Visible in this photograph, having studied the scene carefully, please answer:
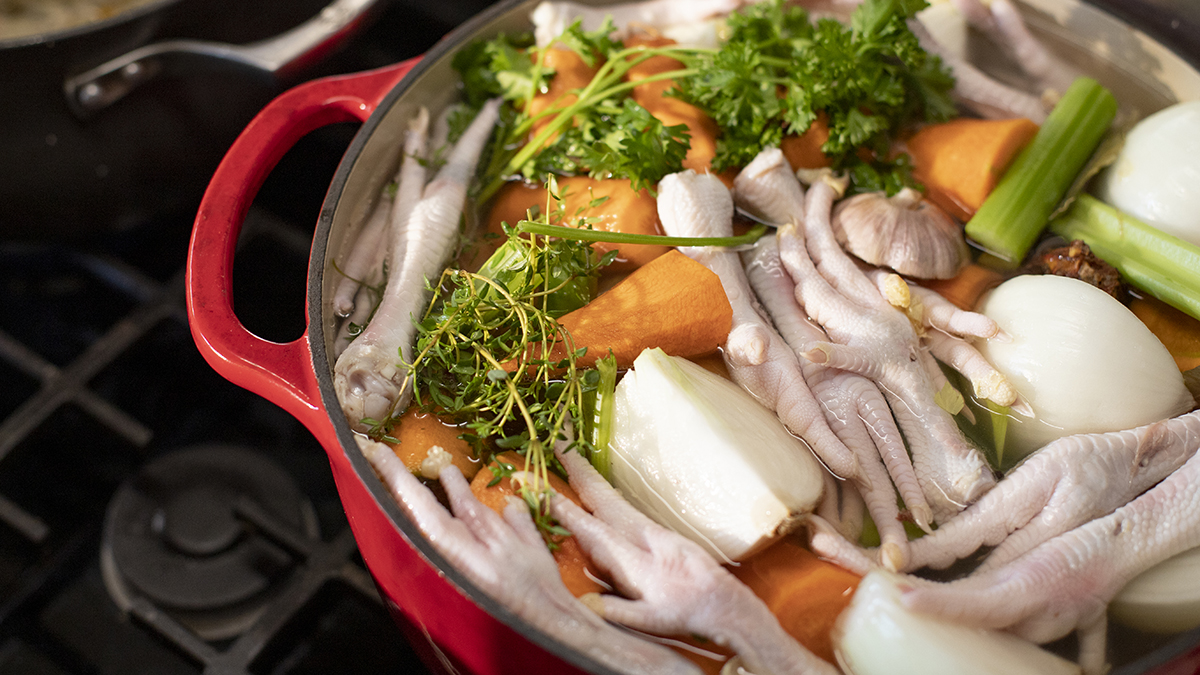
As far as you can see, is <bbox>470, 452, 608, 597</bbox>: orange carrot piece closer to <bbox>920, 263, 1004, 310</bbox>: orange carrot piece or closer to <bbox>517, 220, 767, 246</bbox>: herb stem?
<bbox>517, 220, 767, 246</bbox>: herb stem

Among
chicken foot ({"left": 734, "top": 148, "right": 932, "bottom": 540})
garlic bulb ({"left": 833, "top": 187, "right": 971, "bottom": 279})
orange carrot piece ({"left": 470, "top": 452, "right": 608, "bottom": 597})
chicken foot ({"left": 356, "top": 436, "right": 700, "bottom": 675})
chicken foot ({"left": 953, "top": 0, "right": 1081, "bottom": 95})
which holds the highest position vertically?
chicken foot ({"left": 953, "top": 0, "right": 1081, "bottom": 95})

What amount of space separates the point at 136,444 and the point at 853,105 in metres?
1.41

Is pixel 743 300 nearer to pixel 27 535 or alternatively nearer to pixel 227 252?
pixel 227 252

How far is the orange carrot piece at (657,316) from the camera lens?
116cm

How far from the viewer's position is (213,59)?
4.74ft

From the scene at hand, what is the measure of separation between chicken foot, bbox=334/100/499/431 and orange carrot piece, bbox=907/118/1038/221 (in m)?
0.78

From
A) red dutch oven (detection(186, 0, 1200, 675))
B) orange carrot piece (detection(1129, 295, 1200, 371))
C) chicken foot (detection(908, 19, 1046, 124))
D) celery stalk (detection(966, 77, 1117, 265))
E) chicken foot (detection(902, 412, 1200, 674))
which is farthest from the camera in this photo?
chicken foot (detection(908, 19, 1046, 124))

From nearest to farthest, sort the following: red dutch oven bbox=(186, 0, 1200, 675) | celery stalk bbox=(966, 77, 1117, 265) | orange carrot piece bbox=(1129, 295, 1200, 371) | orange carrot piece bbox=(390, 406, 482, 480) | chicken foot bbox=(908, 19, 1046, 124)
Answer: red dutch oven bbox=(186, 0, 1200, 675) → orange carrot piece bbox=(390, 406, 482, 480) → orange carrot piece bbox=(1129, 295, 1200, 371) → celery stalk bbox=(966, 77, 1117, 265) → chicken foot bbox=(908, 19, 1046, 124)

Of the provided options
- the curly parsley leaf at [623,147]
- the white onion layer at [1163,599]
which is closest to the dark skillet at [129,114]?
the curly parsley leaf at [623,147]

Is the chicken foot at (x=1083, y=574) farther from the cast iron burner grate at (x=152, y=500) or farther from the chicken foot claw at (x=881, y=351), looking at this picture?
the cast iron burner grate at (x=152, y=500)

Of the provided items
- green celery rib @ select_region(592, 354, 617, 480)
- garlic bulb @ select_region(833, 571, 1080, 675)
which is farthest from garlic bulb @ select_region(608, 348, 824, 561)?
garlic bulb @ select_region(833, 571, 1080, 675)

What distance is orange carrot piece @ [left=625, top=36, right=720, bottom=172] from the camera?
137 cm

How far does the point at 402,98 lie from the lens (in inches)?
51.8

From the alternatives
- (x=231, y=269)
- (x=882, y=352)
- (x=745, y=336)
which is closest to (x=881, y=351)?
(x=882, y=352)
